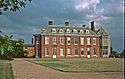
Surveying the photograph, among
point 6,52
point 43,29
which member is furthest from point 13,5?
point 43,29

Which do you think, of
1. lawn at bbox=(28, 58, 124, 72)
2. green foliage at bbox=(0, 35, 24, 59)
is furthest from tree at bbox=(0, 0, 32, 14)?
lawn at bbox=(28, 58, 124, 72)

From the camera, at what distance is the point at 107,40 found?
69.9 m

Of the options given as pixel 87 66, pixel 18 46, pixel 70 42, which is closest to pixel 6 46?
pixel 18 46

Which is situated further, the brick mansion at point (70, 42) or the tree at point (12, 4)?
the brick mansion at point (70, 42)

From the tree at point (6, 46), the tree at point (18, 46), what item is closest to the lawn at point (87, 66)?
the tree at point (18, 46)

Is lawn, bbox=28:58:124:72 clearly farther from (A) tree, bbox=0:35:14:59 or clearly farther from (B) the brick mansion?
(B) the brick mansion

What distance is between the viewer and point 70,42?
68.3 metres

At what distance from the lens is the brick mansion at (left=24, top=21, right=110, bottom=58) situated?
66.5 metres

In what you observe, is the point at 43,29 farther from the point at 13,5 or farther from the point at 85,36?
the point at 13,5

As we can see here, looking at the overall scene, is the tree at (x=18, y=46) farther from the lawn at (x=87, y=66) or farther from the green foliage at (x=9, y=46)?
the lawn at (x=87, y=66)

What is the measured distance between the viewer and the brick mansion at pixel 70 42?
6650 cm

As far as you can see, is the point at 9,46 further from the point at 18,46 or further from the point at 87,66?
the point at 87,66

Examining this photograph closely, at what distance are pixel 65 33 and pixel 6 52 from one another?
61.6m

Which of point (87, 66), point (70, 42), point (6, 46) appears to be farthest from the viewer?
point (70, 42)
